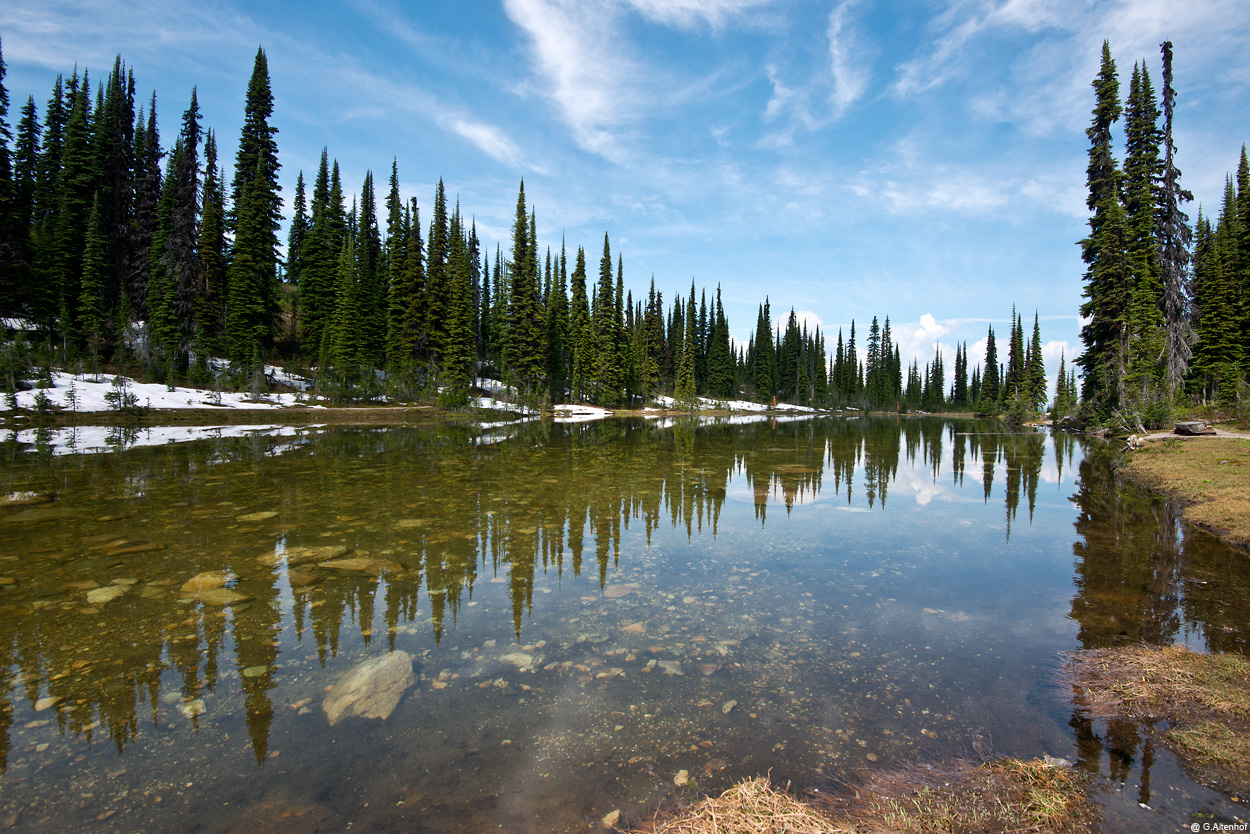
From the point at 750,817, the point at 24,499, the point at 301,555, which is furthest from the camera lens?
the point at 24,499

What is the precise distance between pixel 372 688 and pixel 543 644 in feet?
4.90

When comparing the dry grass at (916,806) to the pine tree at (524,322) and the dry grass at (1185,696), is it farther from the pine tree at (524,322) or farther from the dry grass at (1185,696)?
the pine tree at (524,322)

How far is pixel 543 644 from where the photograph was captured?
506 centimetres

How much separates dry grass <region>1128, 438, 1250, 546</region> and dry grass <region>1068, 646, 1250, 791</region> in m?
6.21

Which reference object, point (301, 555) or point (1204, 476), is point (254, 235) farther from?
point (1204, 476)

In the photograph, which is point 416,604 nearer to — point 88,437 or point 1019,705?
point 1019,705

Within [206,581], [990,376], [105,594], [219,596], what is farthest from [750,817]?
[990,376]

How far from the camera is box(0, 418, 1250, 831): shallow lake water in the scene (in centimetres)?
320

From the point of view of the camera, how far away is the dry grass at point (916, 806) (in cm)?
270

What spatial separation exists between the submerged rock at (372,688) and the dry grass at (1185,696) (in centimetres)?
532

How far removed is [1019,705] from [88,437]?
3041 centimetres

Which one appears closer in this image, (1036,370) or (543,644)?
(543,644)

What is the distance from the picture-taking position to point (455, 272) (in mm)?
48656

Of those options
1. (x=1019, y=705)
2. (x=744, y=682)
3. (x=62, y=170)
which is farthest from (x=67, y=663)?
(x=62, y=170)
